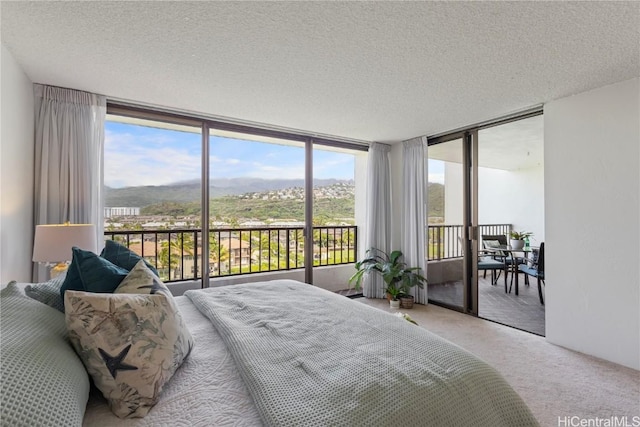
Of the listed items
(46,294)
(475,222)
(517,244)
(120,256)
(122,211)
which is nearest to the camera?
(46,294)

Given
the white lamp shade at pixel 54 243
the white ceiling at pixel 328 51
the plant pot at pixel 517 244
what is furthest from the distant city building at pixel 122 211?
the plant pot at pixel 517 244

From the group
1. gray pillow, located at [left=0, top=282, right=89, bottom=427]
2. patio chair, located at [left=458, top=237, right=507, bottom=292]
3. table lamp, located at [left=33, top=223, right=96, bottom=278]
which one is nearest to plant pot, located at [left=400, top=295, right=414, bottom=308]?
patio chair, located at [left=458, top=237, right=507, bottom=292]

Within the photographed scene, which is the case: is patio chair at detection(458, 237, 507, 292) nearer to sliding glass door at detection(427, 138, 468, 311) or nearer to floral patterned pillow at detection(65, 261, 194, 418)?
sliding glass door at detection(427, 138, 468, 311)

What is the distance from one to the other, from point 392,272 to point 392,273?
0.01 meters

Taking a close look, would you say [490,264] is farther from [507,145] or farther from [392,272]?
[507,145]

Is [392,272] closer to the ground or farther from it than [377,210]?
closer to the ground

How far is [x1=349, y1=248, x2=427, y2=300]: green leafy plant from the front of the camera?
13.1 feet

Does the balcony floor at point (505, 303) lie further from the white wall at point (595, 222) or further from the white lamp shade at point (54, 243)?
the white lamp shade at point (54, 243)

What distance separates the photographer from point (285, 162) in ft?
14.8

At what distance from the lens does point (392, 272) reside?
3.99 m

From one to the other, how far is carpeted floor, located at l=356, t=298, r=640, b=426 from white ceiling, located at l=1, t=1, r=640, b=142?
227 centimetres

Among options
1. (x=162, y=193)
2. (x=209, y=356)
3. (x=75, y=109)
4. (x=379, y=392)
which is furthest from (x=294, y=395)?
(x=162, y=193)

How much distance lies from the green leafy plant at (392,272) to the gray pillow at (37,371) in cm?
355

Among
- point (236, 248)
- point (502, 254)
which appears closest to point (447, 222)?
point (502, 254)
